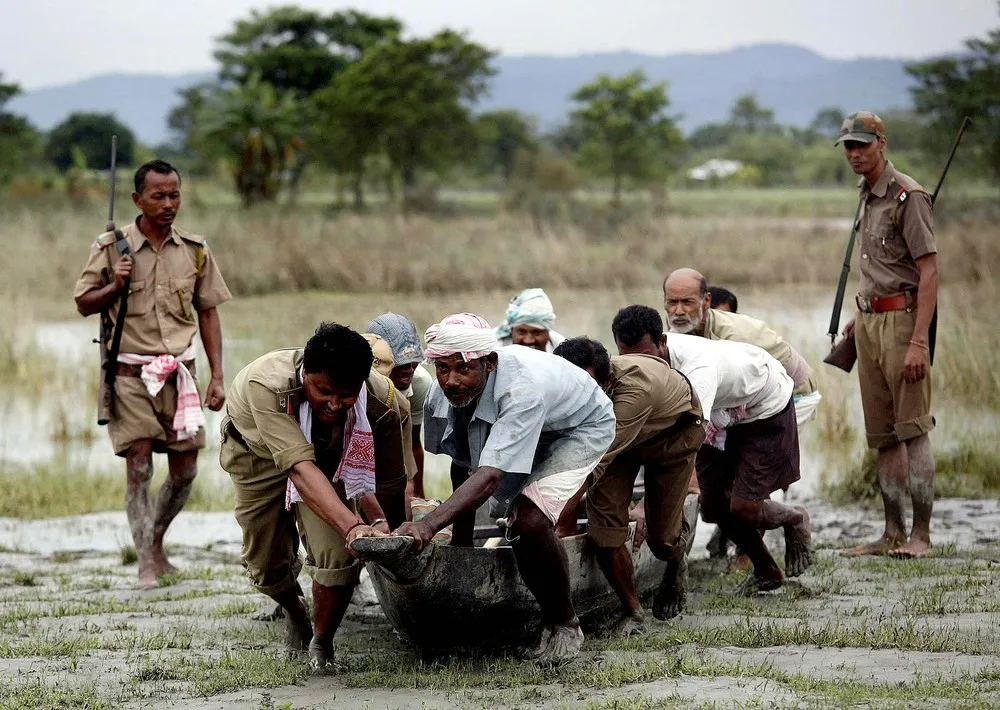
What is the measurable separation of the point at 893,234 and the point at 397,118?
35863 millimetres

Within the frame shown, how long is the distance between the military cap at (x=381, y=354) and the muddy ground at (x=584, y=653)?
118cm

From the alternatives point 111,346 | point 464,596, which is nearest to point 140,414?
point 111,346

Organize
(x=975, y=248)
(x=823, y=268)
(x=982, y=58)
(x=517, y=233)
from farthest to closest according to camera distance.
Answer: (x=982, y=58) < (x=517, y=233) < (x=823, y=268) < (x=975, y=248)

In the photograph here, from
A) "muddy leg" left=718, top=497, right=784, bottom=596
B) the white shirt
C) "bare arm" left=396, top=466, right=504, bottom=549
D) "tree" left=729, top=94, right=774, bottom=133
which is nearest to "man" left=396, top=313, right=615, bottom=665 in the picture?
"bare arm" left=396, top=466, right=504, bottom=549

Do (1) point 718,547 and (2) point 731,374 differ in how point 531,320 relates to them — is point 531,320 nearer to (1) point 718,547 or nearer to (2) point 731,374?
(2) point 731,374

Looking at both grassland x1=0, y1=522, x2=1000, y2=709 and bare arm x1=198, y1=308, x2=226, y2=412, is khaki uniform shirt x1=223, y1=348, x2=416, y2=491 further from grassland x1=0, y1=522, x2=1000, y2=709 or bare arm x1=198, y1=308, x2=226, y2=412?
bare arm x1=198, y1=308, x2=226, y2=412

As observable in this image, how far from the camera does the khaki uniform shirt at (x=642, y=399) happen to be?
5.41m

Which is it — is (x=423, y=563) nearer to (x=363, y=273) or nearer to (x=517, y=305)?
(x=517, y=305)

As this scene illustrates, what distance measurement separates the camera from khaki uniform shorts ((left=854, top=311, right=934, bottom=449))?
6.98 metres

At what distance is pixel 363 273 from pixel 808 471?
11.0 metres

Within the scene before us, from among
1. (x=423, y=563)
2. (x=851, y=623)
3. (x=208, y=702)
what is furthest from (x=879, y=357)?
(x=208, y=702)

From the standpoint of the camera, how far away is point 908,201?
22.6ft

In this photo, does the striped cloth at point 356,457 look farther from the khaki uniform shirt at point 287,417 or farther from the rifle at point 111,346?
the rifle at point 111,346

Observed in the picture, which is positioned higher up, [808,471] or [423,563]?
[423,563]
